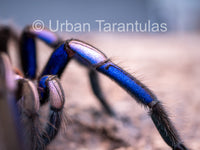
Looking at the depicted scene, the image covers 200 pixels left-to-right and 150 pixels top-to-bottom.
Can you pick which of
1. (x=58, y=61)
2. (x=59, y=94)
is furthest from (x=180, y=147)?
(x=58, y=61)

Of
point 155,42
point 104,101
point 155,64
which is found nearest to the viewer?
point 104,101

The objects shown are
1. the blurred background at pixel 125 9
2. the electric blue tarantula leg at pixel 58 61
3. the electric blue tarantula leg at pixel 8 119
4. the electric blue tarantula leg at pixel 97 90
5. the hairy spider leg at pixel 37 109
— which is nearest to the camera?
the electric blue tarantula leg at pixel 8 119

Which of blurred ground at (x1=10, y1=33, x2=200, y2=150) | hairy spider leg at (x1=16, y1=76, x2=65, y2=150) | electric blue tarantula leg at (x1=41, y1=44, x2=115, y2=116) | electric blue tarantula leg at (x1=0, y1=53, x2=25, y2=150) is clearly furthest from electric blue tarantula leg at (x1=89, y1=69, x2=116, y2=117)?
electric blue tarantula leg at (x1=0, y1=53, x2=25, y2=150)

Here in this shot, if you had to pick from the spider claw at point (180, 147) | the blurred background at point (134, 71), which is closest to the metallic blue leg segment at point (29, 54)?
the blurred background at point (134, 71)

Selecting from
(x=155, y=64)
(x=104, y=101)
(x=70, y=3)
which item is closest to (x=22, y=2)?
(x=70, y=3)

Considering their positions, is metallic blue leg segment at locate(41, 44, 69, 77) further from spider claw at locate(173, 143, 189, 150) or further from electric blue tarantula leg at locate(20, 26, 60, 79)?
spider claw at locate(173, 143, 189, 150)

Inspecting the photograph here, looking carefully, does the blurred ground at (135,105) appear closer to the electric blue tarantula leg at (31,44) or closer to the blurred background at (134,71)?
the blurred background at (134,71)

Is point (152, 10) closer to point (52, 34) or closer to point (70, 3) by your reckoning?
point (70, 3)
